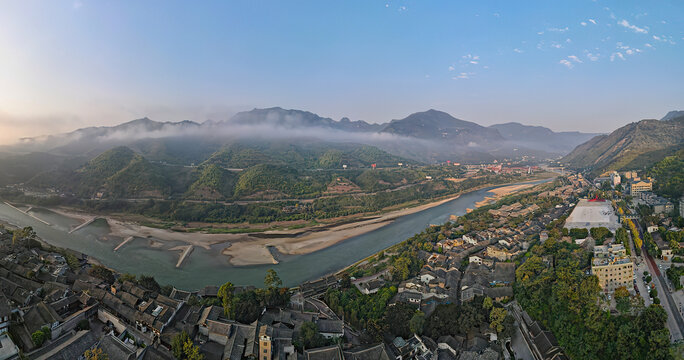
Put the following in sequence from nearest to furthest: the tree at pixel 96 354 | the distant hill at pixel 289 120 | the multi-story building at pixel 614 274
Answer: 1. the tree at pixel 96 354
2. the multi-story building at pixel 614 274
3. the distant hill at pixel 289 120

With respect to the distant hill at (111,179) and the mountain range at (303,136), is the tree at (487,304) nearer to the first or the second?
the distant hill at (111,179)

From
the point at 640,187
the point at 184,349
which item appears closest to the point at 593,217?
the point at 640,187

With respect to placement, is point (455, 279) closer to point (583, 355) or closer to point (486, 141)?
point (583, 355)

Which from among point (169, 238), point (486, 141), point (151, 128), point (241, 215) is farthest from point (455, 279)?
point (486, 141)

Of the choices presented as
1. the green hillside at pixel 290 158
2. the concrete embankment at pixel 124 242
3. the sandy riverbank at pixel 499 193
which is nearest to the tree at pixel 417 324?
the concrete embankment at pixel 124 242

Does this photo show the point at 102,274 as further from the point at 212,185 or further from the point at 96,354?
the point at 212,185
